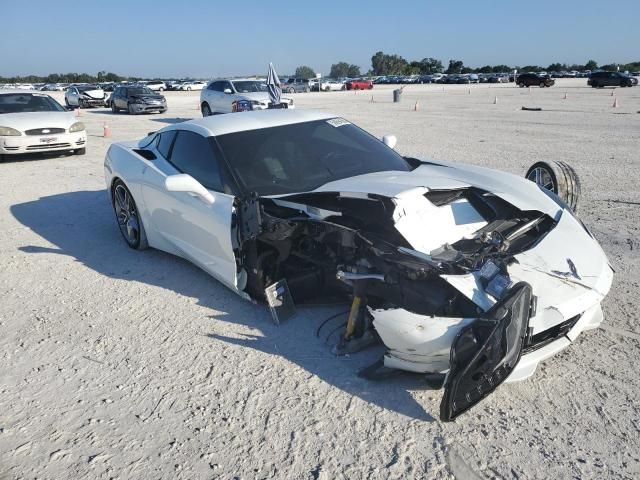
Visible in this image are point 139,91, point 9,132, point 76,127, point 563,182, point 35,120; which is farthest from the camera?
point 139,91

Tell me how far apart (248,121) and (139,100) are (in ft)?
73.0

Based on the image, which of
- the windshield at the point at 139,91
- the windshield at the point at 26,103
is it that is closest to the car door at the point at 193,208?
the windshield at the point at 26,103

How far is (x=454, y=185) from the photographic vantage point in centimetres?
370

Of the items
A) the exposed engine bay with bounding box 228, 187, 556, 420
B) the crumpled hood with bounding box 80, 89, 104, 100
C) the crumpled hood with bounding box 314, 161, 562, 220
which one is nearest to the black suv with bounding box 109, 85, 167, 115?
the crumpled hood with bounding box 80, 89, 104, 100

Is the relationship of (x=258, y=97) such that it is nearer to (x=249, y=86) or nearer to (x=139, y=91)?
(x=249, y=86)

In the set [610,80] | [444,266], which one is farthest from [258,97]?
[610,80]

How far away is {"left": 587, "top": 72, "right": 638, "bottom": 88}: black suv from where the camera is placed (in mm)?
40369

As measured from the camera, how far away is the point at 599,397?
291cm

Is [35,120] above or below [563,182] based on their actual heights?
below

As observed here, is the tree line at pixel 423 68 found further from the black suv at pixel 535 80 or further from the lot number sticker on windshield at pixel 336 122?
the lot number sticker on windshield at pixel 336 122

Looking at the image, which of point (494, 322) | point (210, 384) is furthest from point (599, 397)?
point (210, 384)

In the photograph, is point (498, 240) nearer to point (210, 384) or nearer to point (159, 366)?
point (210, 384)

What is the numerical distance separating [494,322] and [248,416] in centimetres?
138

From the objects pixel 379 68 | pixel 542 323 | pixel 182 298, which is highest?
pixel 542 323
